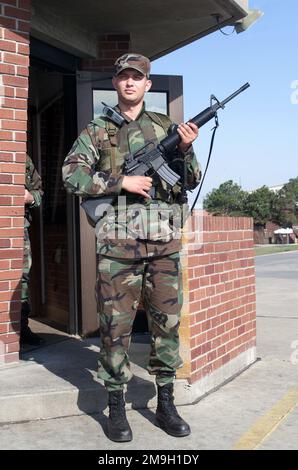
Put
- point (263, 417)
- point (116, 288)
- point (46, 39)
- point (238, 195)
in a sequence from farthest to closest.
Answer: point (238, 195) → point (46, 39) → point (263, 417) → point (116, 288)

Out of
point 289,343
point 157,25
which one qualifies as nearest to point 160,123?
point 157,25

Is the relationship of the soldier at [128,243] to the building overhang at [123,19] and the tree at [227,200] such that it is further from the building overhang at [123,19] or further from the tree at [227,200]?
the tree at [227,200]

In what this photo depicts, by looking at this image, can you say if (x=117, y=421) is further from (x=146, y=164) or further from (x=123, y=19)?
(x=123, y=19)

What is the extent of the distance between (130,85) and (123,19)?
258 cm

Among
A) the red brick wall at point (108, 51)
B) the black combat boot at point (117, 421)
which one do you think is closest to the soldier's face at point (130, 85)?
the black combat boot at point (117, 421)

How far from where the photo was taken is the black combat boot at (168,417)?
3068mm

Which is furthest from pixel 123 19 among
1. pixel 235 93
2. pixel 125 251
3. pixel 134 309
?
pixel 134 309

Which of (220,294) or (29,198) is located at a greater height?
(29,198)

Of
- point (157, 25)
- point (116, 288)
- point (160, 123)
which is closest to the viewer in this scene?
point (116, 288)

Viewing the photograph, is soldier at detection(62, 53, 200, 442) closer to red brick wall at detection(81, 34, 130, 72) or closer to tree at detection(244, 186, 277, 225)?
red brick wall at detection(81, 34, 130, 72)

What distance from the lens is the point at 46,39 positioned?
4.99 metres

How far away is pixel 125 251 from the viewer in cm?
294

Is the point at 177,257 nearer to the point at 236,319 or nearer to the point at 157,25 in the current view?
the point at 236,319
